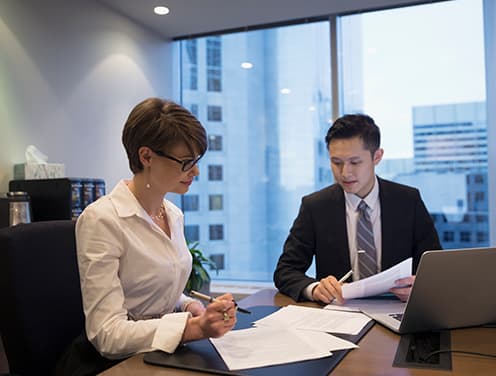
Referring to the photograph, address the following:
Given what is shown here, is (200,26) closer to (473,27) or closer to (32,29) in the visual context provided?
(32,29)

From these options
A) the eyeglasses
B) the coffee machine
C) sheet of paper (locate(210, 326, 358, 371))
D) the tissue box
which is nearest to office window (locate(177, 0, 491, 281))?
the tissue box

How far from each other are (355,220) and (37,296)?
113 centimetres

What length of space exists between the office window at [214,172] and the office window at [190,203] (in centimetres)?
24

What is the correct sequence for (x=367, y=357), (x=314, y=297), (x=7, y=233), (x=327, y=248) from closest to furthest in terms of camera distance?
1. (x=367, y=357)
2. (x=7, y=233)
3. (x=314, y=297)
4. (x=327, y=248)

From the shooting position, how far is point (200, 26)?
13.7 ft

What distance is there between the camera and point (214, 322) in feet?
3.22

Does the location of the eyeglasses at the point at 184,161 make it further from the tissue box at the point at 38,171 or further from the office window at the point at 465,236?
the office window at the point at 465,236

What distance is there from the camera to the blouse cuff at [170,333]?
0.98 m

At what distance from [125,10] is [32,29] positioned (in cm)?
95

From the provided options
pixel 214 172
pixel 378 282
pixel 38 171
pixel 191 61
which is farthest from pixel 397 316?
pixel 191 61

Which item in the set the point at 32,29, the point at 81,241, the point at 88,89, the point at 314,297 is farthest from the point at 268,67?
the point at 81,241

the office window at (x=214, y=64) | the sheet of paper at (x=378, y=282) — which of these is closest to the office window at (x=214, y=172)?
the office window at (x=214, y=64)

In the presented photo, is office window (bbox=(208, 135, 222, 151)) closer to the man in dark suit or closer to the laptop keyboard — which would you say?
the man in dark suit

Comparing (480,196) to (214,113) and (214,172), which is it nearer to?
(214,172)
